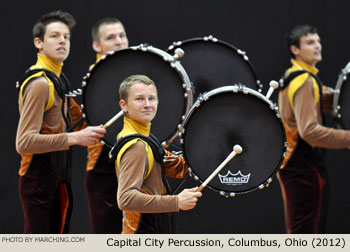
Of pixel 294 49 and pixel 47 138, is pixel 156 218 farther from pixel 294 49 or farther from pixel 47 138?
pixel 294 49

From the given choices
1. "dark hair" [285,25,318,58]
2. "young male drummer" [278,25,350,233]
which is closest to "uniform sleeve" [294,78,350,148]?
"young male drummer" [278,25,350,233]

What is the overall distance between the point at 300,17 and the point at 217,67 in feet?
4.61

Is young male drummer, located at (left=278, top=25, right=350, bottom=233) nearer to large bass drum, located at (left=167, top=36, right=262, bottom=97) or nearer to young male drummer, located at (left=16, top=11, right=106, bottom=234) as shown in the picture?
large bass drum, located at (left=167, top=36, right=262, bottom=97)

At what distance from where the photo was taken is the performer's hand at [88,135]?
4.36 m

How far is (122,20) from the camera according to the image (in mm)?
5832

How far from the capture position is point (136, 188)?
3.53 m

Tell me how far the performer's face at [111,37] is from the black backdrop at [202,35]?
2.13ft

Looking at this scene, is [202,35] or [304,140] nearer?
[304,140]

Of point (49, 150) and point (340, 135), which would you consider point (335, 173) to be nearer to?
point (340, 135)

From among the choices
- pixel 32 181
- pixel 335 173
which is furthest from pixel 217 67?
pixel 335 173

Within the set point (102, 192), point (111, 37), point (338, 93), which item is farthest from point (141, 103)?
point (338, 93)

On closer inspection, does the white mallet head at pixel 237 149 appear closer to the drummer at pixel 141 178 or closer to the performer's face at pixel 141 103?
the drummer at pixel 141 178

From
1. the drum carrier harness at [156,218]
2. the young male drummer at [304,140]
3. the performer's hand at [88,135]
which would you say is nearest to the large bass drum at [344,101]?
the young male drummer at [304,140]

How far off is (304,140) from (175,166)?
1592mm
